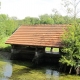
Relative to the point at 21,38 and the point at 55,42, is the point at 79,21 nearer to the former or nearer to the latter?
the point at 55,42

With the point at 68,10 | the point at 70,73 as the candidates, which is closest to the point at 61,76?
the point at 70,73

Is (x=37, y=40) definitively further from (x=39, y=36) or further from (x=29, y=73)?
(x=29, y=73)

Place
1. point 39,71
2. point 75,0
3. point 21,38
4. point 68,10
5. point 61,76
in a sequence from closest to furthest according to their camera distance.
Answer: point 61,76 → point 39,71 → point 75,0 → point 68,10 → point 21,38

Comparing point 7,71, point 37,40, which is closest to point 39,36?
point 37,40

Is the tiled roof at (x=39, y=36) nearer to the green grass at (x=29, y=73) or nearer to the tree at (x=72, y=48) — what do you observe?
the tree at (x=72, y=48)

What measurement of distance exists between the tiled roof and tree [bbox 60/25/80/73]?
2.35 m

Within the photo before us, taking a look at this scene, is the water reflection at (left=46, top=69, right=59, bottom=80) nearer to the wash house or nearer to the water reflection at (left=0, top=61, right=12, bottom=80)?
the wash house

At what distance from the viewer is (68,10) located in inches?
940

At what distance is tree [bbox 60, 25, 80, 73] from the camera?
19031 mm

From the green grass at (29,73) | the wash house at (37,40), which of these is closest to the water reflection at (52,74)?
the green grass at (29,73)

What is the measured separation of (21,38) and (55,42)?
16.9 ft

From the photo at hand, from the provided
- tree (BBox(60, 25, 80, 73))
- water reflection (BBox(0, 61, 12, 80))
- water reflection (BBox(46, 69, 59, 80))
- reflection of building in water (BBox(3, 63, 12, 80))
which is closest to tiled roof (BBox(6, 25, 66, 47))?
tree (BBox(60, 25, 80, 73))

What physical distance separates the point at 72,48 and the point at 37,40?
5.90 m

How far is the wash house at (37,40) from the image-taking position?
2328 centimetres
